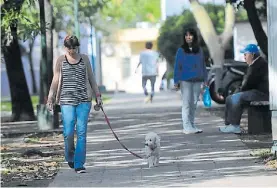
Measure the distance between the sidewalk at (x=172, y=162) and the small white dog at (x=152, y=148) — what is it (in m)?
0.12

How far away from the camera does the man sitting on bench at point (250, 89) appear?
14.8 meters

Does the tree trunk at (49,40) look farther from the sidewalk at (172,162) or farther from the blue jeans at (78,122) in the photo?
the blue jeans at (78,122)

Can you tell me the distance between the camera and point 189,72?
1511 cm

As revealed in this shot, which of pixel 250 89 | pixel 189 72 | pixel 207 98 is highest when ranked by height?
pixel 189 72

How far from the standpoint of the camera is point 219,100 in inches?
933

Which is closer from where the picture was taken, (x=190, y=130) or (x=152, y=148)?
(x=152, y=148)

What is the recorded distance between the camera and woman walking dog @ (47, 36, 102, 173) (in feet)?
36.6

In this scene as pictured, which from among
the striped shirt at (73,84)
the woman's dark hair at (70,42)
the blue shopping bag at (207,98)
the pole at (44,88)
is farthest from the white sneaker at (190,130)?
the blue shopping bag at (207,98)

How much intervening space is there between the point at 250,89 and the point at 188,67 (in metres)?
1.17

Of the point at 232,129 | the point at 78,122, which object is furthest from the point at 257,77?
the point at 78,122

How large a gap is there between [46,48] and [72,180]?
7541 millimetres

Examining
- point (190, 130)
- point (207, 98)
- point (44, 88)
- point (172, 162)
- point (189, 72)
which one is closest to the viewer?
point (172, 162)

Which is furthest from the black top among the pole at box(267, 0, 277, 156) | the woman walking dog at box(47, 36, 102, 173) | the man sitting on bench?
the woman walking dog at box(47, 36, 102, 173)

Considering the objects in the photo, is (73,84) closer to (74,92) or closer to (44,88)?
(74,92)
